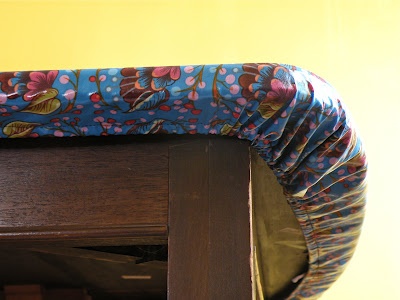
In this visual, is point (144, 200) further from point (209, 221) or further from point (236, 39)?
point (236, 39)

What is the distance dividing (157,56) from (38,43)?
13.7 inches

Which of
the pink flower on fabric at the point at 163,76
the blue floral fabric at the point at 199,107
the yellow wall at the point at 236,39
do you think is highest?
the yellow wall at the point at 236,39

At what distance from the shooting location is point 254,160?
694 millimetres

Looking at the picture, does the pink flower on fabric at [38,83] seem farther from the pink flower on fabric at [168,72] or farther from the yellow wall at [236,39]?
the yellow wall at [236,39]

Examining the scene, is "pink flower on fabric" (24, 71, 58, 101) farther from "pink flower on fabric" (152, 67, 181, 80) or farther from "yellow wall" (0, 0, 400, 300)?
"yellow wall" (0, 0, 400, 300)

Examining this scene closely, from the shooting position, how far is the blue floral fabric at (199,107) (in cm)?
54

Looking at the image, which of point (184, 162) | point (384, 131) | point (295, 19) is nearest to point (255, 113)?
point (184, 162)

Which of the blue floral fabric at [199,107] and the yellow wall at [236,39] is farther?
the yellow wall at [236,39]

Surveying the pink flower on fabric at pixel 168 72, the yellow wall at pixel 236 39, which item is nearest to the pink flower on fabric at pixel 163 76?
the pink flower on fabric at pixel 168 72

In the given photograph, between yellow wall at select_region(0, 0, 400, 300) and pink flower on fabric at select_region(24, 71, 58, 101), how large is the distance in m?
1.25

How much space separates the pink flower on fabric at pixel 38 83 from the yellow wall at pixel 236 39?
125 centimetres

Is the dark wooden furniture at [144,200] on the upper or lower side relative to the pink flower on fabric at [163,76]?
lower

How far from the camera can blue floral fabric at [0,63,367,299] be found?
0.54m

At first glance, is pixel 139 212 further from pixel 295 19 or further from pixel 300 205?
pixel 295 19
